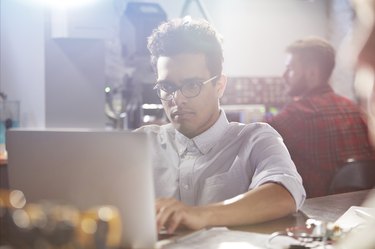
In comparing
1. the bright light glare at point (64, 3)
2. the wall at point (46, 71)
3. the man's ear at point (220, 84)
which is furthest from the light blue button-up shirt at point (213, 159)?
the bright light glare at point (64, 3)

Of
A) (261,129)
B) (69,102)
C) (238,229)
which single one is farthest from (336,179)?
(69,102)

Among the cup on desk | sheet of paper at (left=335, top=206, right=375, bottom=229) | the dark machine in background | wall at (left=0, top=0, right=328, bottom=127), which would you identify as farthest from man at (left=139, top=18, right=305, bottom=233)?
the cup on desk

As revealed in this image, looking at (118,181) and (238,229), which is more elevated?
(118,181)

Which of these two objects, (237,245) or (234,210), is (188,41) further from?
(237,245)

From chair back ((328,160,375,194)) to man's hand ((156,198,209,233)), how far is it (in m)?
0.99

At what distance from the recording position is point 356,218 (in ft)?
4.44

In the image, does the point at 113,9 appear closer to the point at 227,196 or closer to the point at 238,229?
the point at 227,196

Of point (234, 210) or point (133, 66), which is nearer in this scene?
point (234, 210)

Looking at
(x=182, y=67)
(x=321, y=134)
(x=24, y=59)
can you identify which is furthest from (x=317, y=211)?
(x=24, y=59)

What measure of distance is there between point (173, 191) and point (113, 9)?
209 centimetres

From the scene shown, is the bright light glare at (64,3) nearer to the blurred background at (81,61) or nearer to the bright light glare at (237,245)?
the blurred background at (81,61)

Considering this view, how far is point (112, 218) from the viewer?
799 mm

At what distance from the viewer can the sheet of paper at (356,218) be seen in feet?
4.25

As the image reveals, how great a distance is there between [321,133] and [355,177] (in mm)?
700
